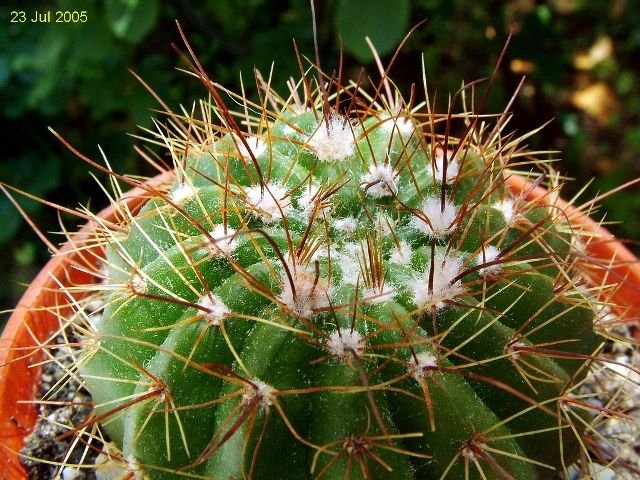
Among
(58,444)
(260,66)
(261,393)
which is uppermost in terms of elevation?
(261,393)

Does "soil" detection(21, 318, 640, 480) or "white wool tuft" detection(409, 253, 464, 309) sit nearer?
"white wool tuft" detection(409, 253, 464, 309)

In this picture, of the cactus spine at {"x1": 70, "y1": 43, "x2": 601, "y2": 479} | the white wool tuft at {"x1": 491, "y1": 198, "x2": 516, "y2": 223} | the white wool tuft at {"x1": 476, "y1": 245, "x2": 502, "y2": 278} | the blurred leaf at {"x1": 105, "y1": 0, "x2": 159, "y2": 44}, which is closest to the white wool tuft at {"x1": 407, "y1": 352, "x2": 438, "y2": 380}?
the cactus spine at {"x1": 70, "y1": 43, "x2": 601, "y2": 479}

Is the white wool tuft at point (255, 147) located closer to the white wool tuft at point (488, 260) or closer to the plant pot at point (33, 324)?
the plant pot at point (33, 324)

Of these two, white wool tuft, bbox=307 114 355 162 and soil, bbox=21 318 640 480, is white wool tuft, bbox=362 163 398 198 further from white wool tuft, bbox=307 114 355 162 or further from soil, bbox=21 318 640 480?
soil, bbox=21 318 640 480

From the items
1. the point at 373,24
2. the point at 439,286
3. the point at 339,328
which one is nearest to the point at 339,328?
the point at 339,328

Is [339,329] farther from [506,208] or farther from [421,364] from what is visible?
[506,208]

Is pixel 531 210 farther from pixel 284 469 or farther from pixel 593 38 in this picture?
pixel 593 38

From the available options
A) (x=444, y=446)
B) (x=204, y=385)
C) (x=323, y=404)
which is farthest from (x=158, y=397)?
(x=444, y=446)
